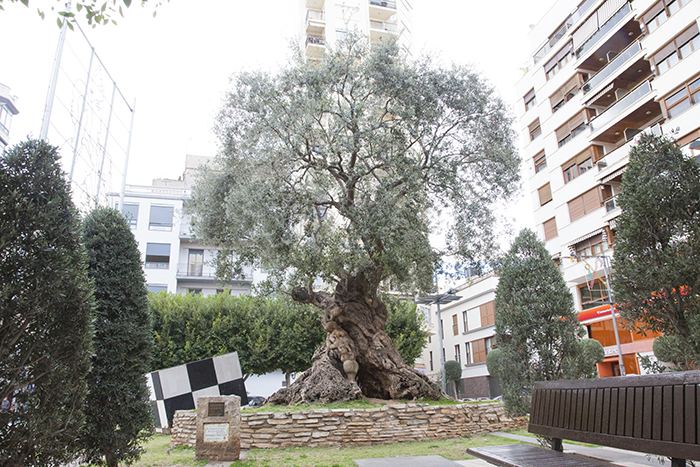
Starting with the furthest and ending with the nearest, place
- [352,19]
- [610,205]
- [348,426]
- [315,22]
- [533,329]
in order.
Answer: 1. [352,19]
2. [315,22]
3. [610,205]
4. [348,426]
5. [533,329]

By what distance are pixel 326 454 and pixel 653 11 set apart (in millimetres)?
23476

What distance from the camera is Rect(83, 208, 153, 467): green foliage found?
245 inches

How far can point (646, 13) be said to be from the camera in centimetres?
2066

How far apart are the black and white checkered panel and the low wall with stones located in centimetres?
225

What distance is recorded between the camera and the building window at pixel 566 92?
989 inches

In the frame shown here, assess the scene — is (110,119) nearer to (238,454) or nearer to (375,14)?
(238,454)

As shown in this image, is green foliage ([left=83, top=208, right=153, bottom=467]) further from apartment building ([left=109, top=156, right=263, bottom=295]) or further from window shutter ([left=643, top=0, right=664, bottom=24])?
apartment building ([left=109, top=156, right=263, bottom=295])

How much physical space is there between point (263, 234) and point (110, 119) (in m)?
6.18

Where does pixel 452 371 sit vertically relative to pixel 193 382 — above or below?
below

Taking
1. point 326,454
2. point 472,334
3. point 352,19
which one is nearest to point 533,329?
point 326,454

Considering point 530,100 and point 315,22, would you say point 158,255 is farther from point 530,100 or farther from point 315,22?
point 530,100

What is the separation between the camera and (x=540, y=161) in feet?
92.5

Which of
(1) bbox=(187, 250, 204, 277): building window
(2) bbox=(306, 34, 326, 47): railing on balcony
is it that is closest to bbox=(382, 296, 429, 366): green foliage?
(1) bbox=(187, 250, 204, 277): building window

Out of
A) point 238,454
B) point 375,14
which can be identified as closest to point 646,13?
point 375,14
